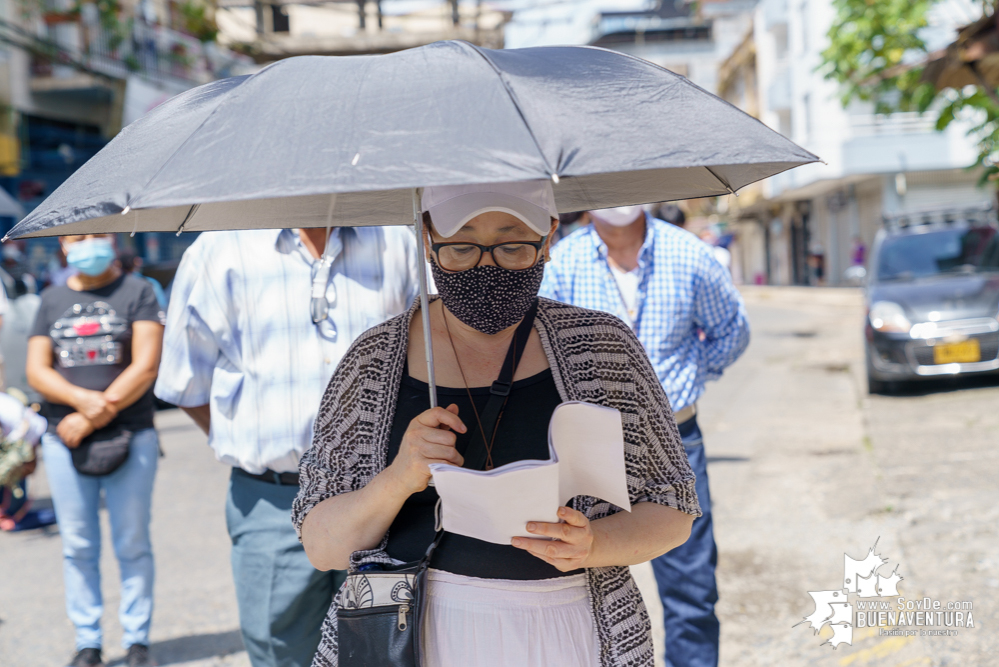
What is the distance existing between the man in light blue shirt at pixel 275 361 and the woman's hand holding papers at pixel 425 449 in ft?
4.31

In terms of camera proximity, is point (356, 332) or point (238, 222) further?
point (356, 332)

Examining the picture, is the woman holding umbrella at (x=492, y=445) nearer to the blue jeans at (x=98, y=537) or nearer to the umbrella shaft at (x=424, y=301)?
the umbrella shaft at (x=424, y=301)

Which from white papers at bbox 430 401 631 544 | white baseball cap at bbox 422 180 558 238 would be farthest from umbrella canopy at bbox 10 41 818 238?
white papers at bbox 430 401 631 544

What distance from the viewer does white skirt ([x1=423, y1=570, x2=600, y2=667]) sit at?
6.50 ft

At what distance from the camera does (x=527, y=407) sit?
2.06m

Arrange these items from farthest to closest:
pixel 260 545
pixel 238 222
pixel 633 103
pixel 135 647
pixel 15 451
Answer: pixel 15 451 < pixel 135 647 < pixel 260 545 < pixel 238 222 < pixel 633 103

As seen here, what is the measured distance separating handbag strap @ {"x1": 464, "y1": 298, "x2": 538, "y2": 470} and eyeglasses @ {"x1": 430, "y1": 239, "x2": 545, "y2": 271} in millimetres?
201

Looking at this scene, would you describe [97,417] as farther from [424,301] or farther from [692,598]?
[424,301]

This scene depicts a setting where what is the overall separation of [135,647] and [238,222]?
112 inches

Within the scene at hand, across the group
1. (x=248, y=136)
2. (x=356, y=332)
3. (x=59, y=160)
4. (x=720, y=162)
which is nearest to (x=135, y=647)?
(x=356, y=332)

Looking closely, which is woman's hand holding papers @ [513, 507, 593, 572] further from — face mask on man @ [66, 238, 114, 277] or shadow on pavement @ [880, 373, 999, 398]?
shadow on pavement @ [880, 373, 999, 398]

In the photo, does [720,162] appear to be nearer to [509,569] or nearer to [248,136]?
[248,136]

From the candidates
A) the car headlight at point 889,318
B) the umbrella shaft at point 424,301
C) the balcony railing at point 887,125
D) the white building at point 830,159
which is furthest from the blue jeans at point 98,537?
the balcony railing at point 887,125

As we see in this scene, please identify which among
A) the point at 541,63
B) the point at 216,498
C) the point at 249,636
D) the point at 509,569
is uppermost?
the point at 541,63
